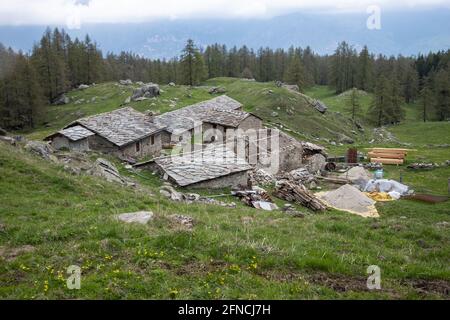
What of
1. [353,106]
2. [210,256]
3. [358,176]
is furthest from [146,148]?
[353,106]

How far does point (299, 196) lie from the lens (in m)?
30.2

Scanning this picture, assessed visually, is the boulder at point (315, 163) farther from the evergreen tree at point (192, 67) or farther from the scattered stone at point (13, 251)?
the evergreen tree at point (192, 67)

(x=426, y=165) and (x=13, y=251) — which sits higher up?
(x=13, y=251)

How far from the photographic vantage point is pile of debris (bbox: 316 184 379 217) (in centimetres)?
2931

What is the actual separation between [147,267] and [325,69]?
150 metres

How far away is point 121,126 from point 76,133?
5.11 metres

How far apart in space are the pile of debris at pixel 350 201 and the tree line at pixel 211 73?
184ft

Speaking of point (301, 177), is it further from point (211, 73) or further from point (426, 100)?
point (211, 73)

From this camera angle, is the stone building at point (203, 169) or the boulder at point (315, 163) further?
the boulder at point (315, 163)

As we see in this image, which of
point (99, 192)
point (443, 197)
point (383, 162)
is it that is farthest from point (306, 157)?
point (99, 192)

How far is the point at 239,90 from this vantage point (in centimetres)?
8744

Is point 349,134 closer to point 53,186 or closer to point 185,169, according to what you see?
point 185,169

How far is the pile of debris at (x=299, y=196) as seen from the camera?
28.8m

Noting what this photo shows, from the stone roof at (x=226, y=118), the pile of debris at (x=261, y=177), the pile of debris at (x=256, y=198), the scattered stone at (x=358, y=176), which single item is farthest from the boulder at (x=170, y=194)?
the stone roof at (x=226, y=118)
